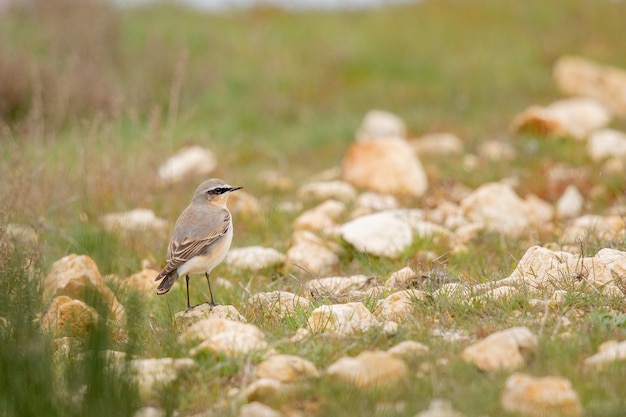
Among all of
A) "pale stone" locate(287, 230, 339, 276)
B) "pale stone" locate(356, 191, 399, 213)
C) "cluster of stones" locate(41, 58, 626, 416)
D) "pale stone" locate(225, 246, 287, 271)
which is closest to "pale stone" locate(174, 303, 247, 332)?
"cluster of stones" locate(41, 58, 626, 416)

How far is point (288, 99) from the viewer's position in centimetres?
1417

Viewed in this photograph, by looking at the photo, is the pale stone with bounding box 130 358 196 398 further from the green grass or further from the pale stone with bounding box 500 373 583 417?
the pale stone with bounding box 500 373 583 417

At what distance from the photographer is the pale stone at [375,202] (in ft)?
29.5

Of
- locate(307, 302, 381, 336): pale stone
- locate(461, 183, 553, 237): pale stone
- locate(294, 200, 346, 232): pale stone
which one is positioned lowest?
locate(294, 200, 346, 232): pale stone

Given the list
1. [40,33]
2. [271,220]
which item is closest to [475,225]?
[271,220]

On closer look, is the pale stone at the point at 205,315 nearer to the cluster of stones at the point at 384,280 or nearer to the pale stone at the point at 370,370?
the cluster of stones at the point at 384,280

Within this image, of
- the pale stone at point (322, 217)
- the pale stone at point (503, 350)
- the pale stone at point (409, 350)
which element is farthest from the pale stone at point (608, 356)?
the pale stone at point (322, 217)

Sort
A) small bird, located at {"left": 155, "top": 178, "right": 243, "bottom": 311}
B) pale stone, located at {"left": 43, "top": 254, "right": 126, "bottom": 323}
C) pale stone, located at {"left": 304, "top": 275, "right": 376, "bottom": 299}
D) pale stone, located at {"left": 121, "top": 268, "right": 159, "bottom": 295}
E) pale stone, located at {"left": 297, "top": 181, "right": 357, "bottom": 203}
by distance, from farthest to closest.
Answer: pale stone, located at {"left": 297, "top": 181, "right": 357, "bottom": 203}
pale stone, located at {"left": 121, "top": 268, "right": 159, "bottom": 295}
pale stone, located at {"left": 43, "top": 254, "right": 126, "bottom": 323}
small bird, located at {"left": 155, "top": 178, "right": 243, "bottom": 311}
pale stone, located at {"left": 304, "top": 275, "right": 376, "bottom": 299}

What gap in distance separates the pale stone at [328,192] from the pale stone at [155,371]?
5.25 meters

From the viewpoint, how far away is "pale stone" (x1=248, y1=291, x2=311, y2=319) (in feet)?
17.2

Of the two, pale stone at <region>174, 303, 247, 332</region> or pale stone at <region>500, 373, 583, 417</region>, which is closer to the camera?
pale stone at <region>500, 373, 583, 417</region>

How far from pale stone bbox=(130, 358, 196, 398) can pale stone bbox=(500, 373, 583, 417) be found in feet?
4.69

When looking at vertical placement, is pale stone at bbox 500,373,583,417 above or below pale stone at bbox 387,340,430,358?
above

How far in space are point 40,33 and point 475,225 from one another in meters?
9.89
